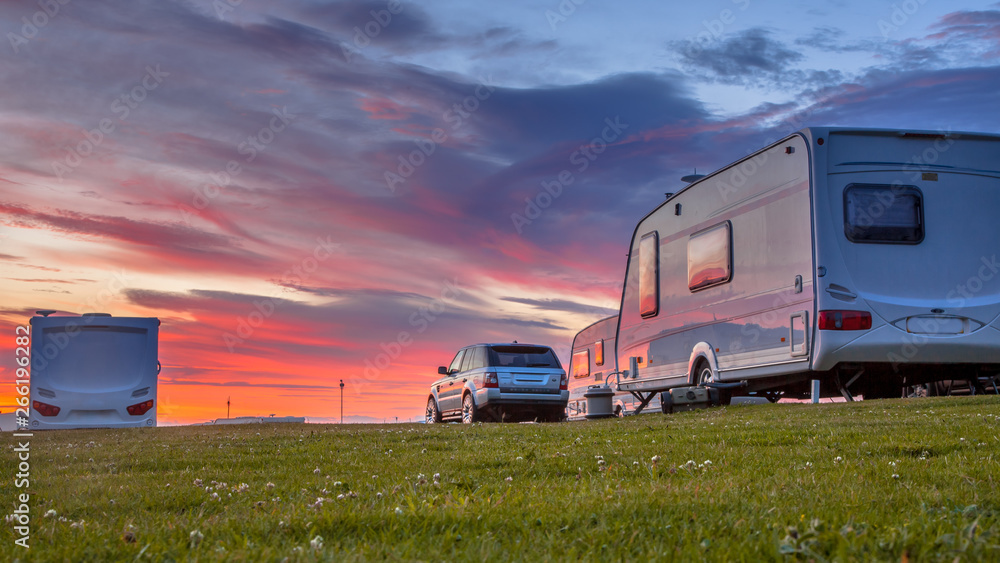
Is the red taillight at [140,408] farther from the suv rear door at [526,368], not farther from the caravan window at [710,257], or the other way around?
the caravan window at [710,257]

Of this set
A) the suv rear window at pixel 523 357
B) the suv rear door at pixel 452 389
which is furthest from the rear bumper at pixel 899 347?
the suv rear door at pixel 452 389

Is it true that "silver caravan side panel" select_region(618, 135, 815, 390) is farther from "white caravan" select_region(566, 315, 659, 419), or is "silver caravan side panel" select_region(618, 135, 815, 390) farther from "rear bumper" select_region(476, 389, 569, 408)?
"white caravan" select_region(566, 315, 659, 419)

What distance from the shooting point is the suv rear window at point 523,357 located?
19.8 meters

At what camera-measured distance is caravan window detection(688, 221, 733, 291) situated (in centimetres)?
1519

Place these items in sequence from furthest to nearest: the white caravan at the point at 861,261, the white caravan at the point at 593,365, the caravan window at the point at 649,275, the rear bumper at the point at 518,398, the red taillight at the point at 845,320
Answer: the white caravan at the point at 593,365
the rear bumper at the point at 518,398
the caravan window at the point at 649,275
the white caravan at the point at 861,261
the red taillight at the point at 845,320

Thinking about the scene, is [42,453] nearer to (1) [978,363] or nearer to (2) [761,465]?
(2) [761,465]

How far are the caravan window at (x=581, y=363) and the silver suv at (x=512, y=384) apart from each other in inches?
139

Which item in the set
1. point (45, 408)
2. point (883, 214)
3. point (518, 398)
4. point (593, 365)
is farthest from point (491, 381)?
point (45, 408)

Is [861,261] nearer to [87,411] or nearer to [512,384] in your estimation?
[512,384]

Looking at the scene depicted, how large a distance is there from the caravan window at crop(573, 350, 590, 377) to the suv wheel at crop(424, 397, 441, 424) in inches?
177

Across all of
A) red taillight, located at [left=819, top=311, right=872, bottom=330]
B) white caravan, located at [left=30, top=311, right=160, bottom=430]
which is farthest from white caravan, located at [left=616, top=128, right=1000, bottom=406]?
white caravan, located at [left=30, top=311, right=160, bottom=430]

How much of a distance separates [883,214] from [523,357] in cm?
923

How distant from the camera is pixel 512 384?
770 inches

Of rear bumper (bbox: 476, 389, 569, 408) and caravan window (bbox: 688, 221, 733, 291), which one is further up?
caravan window (bbox: 688, 221, 733, 291)
